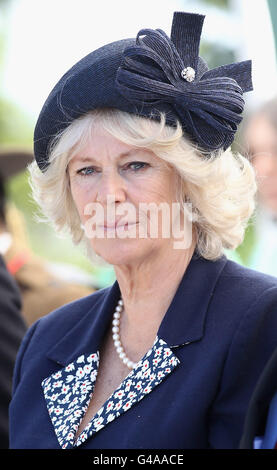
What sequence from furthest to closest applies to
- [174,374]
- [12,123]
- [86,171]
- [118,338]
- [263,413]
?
[12,123] < [118,338] < [86,171] < [174,374] < [263,413]

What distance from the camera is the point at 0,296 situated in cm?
311

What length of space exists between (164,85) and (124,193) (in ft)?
1.17

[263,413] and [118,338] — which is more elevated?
[263,413]

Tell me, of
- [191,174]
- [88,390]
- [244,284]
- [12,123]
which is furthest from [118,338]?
[12,123]

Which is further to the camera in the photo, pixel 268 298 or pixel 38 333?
pixel 38 333

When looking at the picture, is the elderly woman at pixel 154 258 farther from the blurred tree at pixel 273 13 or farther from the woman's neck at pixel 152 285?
the blurred tree at pixel 273 13

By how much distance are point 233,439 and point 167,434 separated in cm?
19

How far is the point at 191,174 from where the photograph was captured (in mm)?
2260

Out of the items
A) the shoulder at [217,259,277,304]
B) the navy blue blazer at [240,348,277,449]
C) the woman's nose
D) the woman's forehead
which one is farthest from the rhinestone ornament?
the navy blue blazer at [240,348,277,449]

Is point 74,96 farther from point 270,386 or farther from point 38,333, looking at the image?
point 270,386

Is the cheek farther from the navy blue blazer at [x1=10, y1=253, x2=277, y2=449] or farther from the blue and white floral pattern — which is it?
the blue and white floral pattern

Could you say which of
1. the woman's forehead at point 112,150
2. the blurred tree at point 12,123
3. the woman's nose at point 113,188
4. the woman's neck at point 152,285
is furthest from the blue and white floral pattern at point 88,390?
the blurred tree at point 12,123

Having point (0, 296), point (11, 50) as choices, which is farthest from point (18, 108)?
point (0, 296)

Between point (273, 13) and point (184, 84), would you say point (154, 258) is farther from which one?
point (273, 13)
